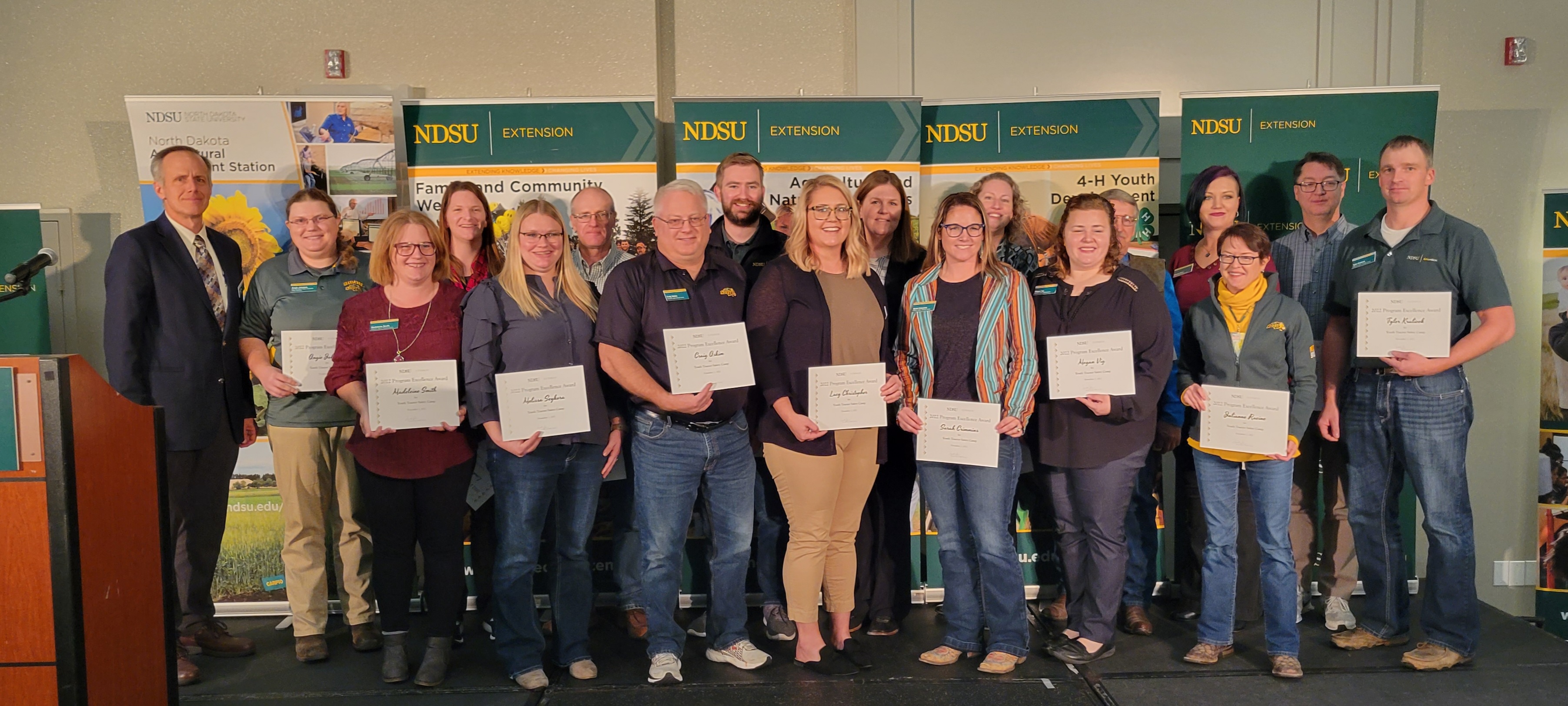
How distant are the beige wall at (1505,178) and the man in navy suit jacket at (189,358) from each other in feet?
18.9

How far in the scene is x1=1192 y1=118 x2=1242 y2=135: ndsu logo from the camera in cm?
430

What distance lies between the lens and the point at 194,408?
138 inches

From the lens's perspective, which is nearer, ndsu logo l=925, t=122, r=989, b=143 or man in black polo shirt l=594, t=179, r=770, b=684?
man in black polo shirt l=594, t=179, r=770, b=684

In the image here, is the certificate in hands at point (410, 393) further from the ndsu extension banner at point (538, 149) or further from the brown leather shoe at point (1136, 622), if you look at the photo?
the brown leather shoe at point (1136, 622)

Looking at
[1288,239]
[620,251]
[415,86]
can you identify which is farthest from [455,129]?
[1288,239]

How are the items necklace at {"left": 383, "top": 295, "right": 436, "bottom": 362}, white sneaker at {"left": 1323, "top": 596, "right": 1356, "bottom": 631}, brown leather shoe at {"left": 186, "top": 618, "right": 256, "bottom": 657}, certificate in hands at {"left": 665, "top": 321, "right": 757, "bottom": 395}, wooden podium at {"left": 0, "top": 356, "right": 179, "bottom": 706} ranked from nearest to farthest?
wooden podium at {"left": 0, "top": 356, "right": 179, "bottom": 706} < certificate in hands at {"left": 665, "top": 321, "right": 757, "bottom": 395} < necklace at {"left": 383, "top": 295, "right": 436, "bottom": 362} < brown leather shoe at {"left": 186, "top": 618, "right": 256, "bottom": 657} < white sneaker at {"left": 1323, "top": 596, "right": 1356, "bottom": 631}

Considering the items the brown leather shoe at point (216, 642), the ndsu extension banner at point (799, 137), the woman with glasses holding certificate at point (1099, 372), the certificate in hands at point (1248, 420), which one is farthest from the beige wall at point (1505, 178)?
the brown leather shoe at point (216, 642)

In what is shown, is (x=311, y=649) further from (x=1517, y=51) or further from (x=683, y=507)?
(x=1517, y=51)

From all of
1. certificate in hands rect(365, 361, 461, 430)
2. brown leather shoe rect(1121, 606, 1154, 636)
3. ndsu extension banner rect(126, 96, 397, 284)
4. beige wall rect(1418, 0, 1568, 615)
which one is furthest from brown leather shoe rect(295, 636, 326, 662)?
beige wall rect(1418, 0, 1568, 615)

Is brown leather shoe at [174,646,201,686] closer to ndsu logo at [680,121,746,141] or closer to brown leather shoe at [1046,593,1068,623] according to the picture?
ndsu logo at [680,121,746,141]

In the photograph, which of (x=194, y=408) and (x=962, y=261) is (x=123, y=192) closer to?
(x=194, y=408)

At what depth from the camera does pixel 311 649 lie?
3.59 metres

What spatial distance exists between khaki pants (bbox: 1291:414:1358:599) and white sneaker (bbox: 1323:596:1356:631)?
4cm

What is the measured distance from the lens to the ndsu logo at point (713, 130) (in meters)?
4.30
